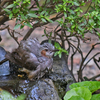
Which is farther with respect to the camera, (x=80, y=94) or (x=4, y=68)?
(x=4, y=68)

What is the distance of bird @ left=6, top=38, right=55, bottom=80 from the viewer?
1.62m

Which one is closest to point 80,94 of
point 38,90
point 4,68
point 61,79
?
point 38,90

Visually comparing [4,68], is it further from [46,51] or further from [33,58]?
[46,51]

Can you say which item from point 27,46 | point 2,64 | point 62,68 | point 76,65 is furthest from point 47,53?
point 76,65

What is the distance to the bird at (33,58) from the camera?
162 centimetres

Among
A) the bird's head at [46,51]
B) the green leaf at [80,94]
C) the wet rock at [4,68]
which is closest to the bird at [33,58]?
the bird's head at [46,51]

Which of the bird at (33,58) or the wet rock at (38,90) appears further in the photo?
the bird at (33,58)

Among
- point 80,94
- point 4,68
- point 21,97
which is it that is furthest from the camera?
point 4,68

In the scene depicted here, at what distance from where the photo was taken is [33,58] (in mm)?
1629

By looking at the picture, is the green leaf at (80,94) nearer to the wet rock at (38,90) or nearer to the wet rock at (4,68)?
the wet rock at (38,90)

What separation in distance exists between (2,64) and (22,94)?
0.52 m

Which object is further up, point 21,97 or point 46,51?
point 46,51

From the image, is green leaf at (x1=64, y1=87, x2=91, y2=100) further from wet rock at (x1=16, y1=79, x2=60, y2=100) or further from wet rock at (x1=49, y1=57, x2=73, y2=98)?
wet rock at (x1=49, y1=57, x2=73, y2=98)

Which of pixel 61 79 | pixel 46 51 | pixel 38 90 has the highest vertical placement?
pixel 46 51
